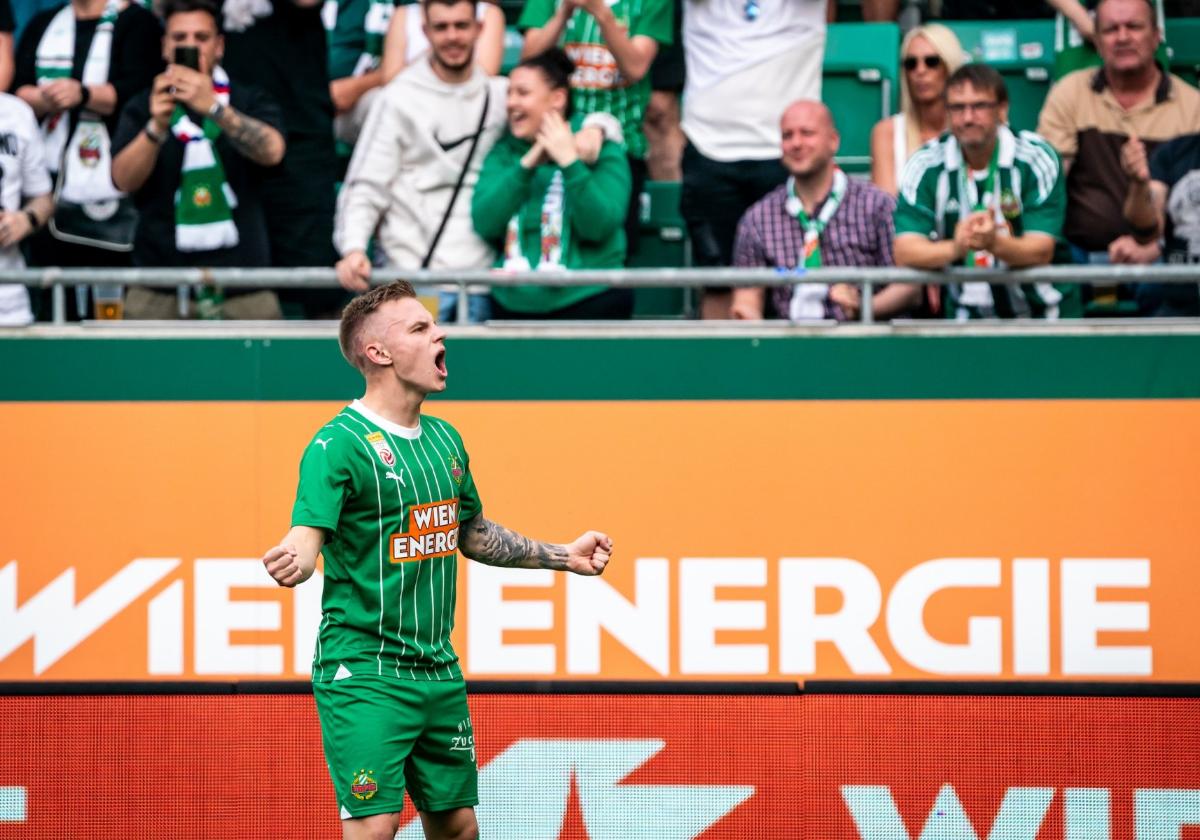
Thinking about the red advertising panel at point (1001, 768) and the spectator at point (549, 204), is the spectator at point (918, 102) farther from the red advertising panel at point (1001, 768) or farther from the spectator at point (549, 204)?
the red advertising panel at point (1001, 768)

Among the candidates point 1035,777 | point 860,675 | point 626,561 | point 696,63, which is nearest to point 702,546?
point 626,561

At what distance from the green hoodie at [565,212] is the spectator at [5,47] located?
2.38m

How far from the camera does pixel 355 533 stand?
489 cm

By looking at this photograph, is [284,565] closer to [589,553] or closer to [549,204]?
A: [589,553]

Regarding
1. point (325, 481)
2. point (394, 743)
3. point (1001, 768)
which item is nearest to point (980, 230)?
point (1001, 768)

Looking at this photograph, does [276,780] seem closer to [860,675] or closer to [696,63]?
[860,675]

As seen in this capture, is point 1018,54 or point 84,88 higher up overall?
point 1018,54

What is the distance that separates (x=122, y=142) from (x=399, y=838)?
3.25m

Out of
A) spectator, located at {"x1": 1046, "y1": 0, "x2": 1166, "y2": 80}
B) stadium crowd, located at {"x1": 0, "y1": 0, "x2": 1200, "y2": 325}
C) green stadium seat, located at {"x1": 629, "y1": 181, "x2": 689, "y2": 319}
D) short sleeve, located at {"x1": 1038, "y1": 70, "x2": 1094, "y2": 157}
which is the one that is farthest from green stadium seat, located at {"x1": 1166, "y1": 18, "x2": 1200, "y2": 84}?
green stadium seat, located at {"x1": 629, "y1": 181, "x2": 689, "y2": 319}

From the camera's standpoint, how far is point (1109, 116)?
24.4 ft

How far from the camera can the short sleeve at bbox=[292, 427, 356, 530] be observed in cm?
472

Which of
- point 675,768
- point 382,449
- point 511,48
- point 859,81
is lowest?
point 675,768

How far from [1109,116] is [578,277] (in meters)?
2.67

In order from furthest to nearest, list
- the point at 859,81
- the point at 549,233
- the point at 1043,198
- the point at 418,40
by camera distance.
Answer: the point at 859,81 < the point at 418,40 < the point at 549,233 < the point at 1043,198
